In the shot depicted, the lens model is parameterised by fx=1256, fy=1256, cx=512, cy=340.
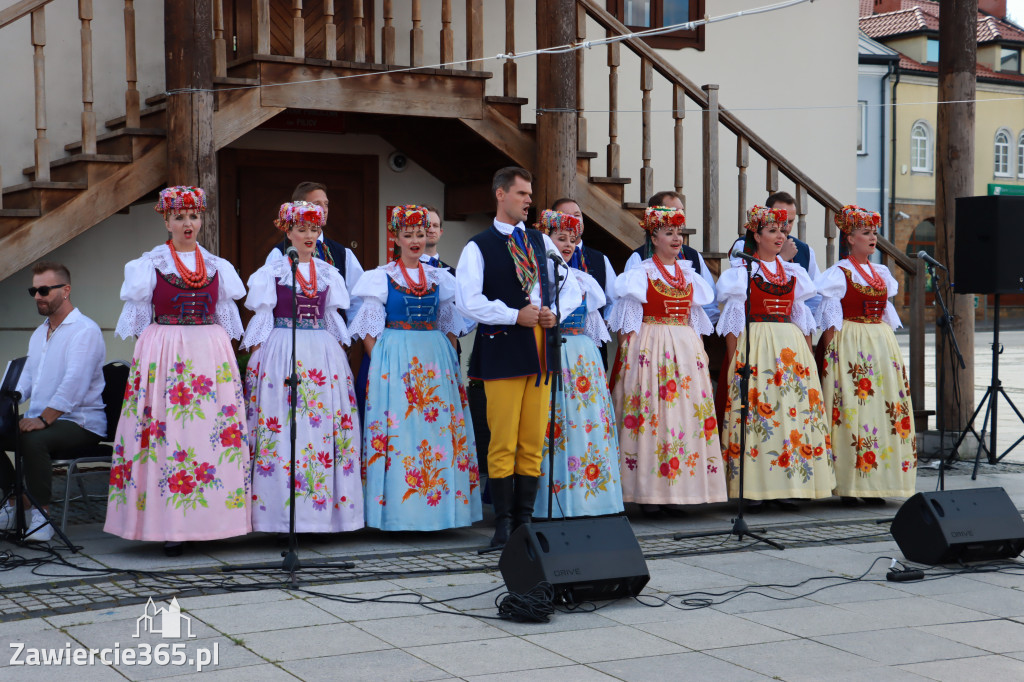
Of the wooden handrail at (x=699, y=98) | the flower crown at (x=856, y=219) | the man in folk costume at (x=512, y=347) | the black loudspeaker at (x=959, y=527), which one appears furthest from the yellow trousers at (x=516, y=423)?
the wooden handrail at (x=699, y=98)

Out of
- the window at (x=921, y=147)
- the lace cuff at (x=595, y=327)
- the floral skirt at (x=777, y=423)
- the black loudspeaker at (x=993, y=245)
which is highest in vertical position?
the window at (x=921, y=147)

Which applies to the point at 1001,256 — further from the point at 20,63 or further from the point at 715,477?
the point at 20,63

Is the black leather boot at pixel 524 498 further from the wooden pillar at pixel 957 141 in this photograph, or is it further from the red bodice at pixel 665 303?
the wooden pillar at pixel 957 141

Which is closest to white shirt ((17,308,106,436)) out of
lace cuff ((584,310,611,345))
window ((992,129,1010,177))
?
lace cuff ((584,310,611,345))

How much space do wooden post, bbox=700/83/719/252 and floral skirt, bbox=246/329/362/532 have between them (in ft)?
10.9

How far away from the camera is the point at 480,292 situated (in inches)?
232

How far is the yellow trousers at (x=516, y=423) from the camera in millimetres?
5934

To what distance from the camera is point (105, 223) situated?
8289 millimetres

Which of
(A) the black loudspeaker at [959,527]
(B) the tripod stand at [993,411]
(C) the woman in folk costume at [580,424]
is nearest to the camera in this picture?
(A) the black loudspeaker at [959,527]

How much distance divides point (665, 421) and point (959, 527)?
1677 mm

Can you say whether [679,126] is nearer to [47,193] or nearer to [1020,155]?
[47,193]

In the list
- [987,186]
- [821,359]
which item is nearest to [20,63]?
[821,359]

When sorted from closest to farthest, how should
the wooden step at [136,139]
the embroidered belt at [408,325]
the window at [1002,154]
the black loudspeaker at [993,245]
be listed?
1. the embroidered belt at [408,325]
2. the wooden step at [136,139]
3. the black loudspeaker at [993,245]
4. the window at [1002,154]

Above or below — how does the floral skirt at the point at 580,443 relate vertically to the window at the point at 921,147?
below
